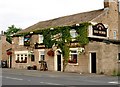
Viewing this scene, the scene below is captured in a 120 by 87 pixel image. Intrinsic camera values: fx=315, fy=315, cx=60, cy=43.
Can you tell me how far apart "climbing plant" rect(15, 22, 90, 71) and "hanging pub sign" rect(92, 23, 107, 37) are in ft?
3.54

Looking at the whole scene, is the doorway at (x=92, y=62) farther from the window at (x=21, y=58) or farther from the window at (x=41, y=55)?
the window at (x=21, y=58)

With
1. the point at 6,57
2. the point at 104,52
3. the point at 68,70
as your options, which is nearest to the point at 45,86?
the point at 104,52

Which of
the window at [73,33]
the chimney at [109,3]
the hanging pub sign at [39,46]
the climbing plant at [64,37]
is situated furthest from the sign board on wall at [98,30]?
the hanging pub sign at [39,46]

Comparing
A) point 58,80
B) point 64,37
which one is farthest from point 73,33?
point 58,80

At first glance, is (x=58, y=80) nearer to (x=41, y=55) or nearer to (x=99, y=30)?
(x=99, y=30)

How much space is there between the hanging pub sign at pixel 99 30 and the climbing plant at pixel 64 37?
1.08m

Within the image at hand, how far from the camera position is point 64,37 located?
37188 millimetres

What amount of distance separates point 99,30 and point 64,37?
14.0 ft

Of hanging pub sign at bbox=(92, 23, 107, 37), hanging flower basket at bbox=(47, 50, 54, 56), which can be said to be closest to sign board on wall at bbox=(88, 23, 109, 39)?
hanging pub sign at bbox=(92, 23, 107, 37)

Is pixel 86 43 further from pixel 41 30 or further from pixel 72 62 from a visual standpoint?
pixel 41 30

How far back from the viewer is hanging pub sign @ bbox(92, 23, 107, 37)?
3533 cm

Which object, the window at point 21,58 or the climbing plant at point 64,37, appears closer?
the climbing plant at point 64,37

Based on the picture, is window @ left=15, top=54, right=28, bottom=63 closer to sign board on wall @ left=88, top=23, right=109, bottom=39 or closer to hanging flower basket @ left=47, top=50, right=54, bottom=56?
hanging flower basket @ left=47, top=50, right=54, bottom=56

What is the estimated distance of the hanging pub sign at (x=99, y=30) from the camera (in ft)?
116
